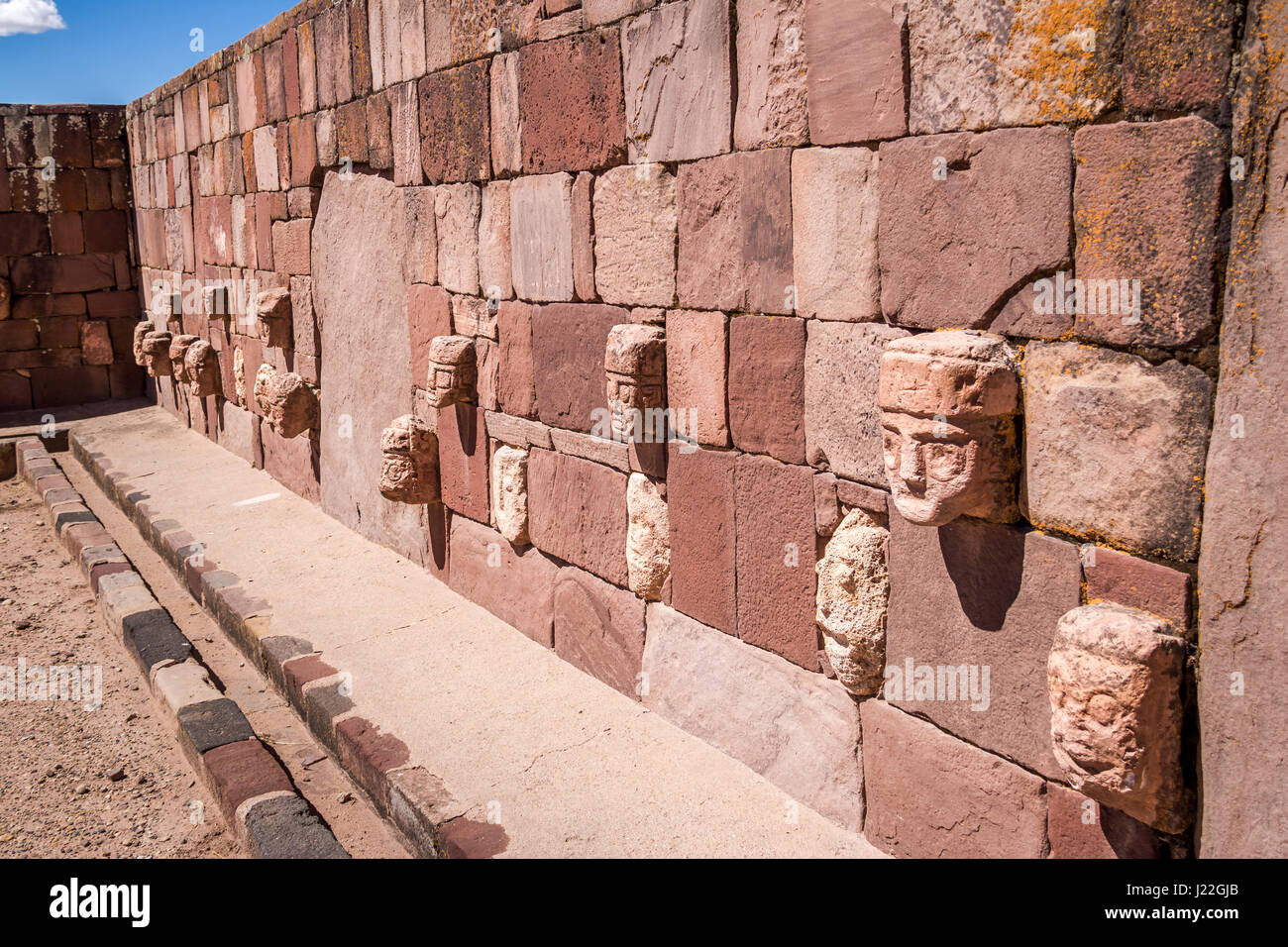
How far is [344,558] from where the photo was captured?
22.9ft

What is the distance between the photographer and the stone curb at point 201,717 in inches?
155

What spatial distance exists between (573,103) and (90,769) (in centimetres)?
366

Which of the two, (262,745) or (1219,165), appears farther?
(262,745)

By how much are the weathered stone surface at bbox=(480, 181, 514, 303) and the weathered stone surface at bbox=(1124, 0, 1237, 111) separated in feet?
11.0

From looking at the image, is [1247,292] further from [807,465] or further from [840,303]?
[807,465]

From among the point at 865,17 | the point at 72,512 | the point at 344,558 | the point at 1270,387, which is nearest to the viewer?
the point at 1270,387

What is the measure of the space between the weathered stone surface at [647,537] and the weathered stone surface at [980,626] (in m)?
1.28

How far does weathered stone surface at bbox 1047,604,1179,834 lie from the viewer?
8.23 feet

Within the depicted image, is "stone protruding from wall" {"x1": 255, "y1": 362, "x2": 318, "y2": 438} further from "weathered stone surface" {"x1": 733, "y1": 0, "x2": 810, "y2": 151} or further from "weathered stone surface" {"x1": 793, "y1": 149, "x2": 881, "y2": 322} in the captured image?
"weathered stone surface" {"x1": 793, "y1": 149, "x2": 881, "y2": 322}

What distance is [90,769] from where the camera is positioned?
4.78 m

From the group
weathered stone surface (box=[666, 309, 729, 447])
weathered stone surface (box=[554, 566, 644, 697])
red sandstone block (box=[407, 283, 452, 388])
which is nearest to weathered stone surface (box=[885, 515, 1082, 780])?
weathered stone surface (box=[666, 309, 729, 447])

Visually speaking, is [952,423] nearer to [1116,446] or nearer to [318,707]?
[1116,446]

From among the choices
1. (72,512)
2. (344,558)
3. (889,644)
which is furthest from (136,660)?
(889,644)

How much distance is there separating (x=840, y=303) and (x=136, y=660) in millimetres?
4511
